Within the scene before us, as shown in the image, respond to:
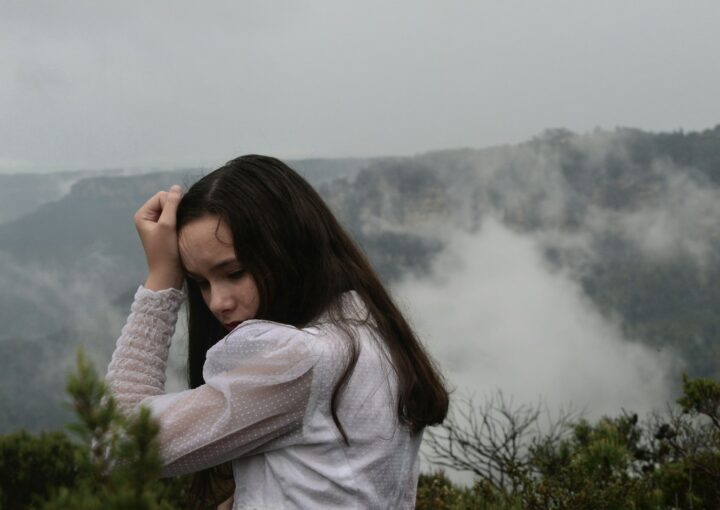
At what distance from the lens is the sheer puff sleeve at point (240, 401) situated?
2119mm

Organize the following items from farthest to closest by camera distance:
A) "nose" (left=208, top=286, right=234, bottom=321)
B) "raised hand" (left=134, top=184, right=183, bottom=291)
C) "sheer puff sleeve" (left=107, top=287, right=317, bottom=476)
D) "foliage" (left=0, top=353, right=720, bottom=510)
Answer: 1. "foliage" (left=0, top=353, right=720, bottom=510)
2. "raised hand" (left=134, top=184, right=183, bottom=291)
3. "nose" (left=208, top=286, right=234, bottom=321)
4. "sheer puff sleeve" (left=107, top=287, right=317, bottom=476)

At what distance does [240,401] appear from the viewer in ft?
7.01

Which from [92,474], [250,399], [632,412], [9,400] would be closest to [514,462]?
[632,412]

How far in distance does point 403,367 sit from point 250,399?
445 mm

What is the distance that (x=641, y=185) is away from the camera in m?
112

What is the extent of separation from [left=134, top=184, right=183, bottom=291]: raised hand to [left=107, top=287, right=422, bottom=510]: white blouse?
18.0 inches

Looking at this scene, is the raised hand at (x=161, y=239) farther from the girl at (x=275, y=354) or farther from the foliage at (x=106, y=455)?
the foliage at (x=106, y=455)

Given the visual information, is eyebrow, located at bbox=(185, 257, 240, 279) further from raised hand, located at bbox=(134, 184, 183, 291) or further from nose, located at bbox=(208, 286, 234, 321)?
raised hand, located at bbox=(134, 184, 183, 291)

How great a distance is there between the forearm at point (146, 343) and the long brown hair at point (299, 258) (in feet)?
0.58

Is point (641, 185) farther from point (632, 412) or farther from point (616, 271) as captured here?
point (632, 412)

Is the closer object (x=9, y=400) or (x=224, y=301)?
(x=224, y=301)

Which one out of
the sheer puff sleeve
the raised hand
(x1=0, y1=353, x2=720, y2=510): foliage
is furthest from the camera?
(x1=0, y1=353, x2=720, y2=510): foliage

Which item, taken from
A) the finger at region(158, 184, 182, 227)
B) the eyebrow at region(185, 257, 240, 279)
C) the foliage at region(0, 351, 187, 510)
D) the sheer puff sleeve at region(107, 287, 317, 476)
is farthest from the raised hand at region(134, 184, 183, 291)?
the foliage at region(0, 351, 187, 510)

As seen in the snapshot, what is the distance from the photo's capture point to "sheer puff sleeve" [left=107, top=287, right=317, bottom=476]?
2.12 m
